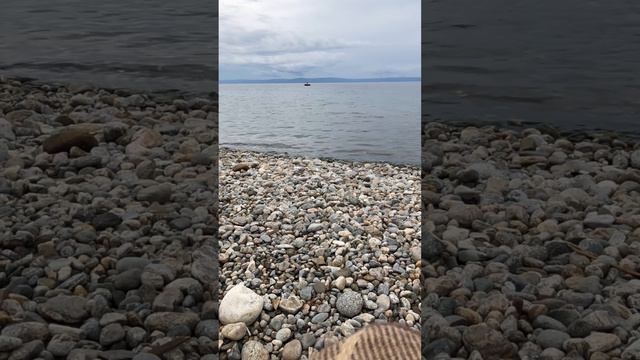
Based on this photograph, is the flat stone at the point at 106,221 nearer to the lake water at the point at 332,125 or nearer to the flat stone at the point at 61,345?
the flat stone at the point at 61,345

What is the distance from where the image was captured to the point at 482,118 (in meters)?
1.72

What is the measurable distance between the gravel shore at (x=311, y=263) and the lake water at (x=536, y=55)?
0.46 meters

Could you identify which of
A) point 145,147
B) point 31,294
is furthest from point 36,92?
point 31,294

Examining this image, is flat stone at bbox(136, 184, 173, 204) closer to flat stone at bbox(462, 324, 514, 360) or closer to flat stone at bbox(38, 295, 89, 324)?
flat stone at bbox(38, 295, 89, 324)

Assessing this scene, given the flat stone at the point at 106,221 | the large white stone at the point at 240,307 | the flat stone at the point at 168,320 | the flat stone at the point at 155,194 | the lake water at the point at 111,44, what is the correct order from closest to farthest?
the flat stone at the point at 168,320, the large white stone at the point at 240,307, the flat stone at the point at 106,221, the flat stone at the point at 155,194, the lake water at the point at 111,44

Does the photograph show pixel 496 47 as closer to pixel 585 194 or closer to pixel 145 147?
pixel 585 194

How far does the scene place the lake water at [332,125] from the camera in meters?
3.28

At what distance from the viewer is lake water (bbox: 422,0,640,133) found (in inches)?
64.4

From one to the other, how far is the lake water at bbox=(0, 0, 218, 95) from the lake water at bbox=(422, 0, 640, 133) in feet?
2.49

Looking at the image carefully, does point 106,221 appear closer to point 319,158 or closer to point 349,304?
point 349,304

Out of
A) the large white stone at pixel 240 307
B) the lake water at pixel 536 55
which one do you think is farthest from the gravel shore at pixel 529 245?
the large white stone at pixel 240 307

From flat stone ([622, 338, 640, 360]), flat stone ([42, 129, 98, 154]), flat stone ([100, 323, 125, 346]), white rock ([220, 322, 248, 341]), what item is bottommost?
white rock ([220, 322, 248, 341])

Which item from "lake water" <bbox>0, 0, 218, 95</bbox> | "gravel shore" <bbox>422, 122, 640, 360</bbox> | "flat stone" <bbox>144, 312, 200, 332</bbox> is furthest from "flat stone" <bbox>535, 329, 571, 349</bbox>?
"lake water" <bbox>0, 0, 218, 95</bbox>

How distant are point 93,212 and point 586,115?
1602mm
